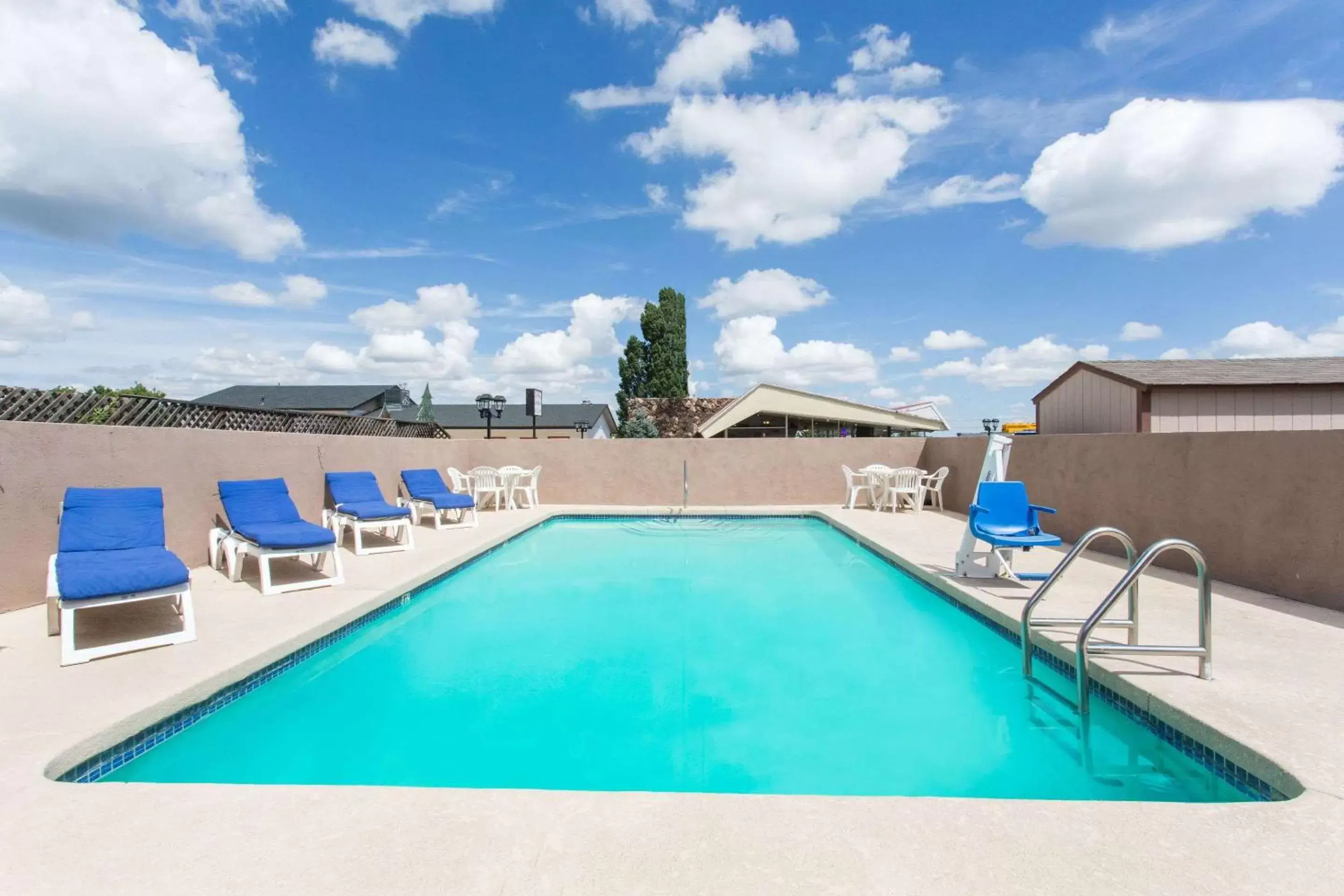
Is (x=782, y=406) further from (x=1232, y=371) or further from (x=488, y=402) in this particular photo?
(x=1232, y=371)

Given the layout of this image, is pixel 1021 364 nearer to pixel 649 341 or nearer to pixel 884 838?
pixel 884 838

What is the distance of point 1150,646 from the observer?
3.51 meters

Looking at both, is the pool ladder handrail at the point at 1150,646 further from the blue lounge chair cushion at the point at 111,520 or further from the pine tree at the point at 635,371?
the pine tree at the point at 635,371

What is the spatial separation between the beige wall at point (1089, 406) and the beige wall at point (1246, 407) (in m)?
0.53

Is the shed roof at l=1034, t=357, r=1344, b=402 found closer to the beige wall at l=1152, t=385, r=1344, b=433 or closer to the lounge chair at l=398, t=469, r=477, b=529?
the beige wall at l=1152, t=385, r=1344, b=433

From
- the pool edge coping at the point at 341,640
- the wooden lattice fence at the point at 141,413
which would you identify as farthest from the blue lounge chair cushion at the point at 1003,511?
the wooden lattice fence at the point at 141,413

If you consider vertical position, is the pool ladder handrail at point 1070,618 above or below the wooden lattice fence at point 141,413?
below

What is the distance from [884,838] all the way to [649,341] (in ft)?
119

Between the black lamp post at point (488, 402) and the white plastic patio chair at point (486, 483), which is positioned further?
the black lamp post at point (488, 402)

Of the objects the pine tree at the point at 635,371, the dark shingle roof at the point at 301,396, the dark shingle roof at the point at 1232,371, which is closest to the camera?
the dark shingle roof at the point at 1232,371

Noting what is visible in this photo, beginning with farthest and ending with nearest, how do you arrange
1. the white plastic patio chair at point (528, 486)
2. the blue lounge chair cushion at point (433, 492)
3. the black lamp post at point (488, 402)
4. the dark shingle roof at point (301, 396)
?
the dark shingle roof at point (301, 396)
the black lamp post at point (488, 402)
the white plastic patio chair at point (528, 486)
the blue lounge chair cushion at point (433, 492)

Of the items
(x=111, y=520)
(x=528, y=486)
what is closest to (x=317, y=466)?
(x=111, y=520)

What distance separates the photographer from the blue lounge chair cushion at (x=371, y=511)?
7.56 metres

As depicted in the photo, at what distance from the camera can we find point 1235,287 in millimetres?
14109
